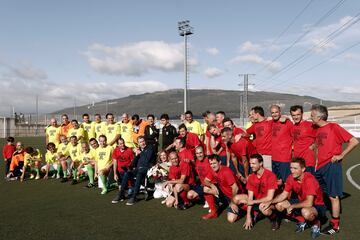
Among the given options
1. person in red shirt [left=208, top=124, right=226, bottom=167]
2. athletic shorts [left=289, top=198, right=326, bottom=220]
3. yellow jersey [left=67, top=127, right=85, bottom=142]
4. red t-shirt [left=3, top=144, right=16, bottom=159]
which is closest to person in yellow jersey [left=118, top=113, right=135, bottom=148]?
yellow jersey [left=67, top=127, right=85, bottom=142]

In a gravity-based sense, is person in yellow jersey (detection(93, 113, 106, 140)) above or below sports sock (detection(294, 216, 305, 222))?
above

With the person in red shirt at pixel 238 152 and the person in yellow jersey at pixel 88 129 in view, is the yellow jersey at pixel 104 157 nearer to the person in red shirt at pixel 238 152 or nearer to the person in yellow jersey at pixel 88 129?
the person in yellow jersey at pixel 88 129

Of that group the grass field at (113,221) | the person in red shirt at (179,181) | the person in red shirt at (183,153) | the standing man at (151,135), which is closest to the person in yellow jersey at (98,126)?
the standing man at (151,135)

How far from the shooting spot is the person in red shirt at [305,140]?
19.6ft

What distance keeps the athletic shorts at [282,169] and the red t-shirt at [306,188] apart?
0.99 m

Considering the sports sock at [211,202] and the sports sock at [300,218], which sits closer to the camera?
the sports sock at [300,218]

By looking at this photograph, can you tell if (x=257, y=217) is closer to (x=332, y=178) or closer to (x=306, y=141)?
(x=332, y=178)

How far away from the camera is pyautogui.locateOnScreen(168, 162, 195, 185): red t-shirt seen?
6.93m

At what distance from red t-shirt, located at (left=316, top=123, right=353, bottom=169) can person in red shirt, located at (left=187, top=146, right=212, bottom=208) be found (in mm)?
1915

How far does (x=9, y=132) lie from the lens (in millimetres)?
35656

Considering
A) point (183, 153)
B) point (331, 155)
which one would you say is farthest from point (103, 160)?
point (331, 155)

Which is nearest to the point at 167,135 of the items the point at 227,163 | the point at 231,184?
the point at 227,163

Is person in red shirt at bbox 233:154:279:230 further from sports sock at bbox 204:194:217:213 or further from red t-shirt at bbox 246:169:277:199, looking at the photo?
sports sock at bbox 204:194:217:213

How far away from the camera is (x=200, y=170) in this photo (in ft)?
21.9
